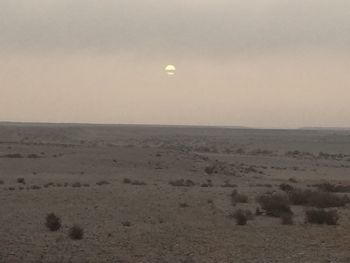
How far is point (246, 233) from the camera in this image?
23.3m

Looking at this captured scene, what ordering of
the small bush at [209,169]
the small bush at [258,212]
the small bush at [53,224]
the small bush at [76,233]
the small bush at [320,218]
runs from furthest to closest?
1. the small bush at [209,169]
2. the small bush at [258,212]
3. the small bush at [320,218]
4. the small bush at [53,224]
5. the small bush at [76,233]

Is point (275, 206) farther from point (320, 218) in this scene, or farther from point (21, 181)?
point (21, 181)

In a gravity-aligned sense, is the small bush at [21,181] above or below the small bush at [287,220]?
below

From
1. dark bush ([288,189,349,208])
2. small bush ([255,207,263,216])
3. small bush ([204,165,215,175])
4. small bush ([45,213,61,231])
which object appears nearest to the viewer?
small bush ([45,213,61,231])

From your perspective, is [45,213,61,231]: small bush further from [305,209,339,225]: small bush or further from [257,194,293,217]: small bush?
[305,209,339,225]: small bush

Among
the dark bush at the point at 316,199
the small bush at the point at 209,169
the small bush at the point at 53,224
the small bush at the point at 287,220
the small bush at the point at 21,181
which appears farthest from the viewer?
the small bush at the point at 209,169

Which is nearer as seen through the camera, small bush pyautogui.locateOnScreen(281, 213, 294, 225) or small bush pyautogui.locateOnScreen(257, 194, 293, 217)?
small bush pyautogui.locateOnScreen(281, 213, 294, 225)

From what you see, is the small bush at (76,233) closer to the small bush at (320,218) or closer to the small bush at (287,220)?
the small bush at (287,220)

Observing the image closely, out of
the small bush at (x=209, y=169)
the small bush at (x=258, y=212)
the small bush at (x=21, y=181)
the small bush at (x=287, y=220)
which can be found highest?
the small bush at (x=287, y=220)

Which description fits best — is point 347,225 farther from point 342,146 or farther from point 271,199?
point 342,146

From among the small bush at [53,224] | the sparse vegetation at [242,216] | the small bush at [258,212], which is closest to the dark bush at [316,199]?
the small bush at [258,212]

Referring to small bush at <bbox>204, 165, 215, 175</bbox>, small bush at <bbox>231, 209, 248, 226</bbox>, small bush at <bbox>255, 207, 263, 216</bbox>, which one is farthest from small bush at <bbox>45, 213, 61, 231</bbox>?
small bush at <bbox>204, 165, 215, 175</bbox>

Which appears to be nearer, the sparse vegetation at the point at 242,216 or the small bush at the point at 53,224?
the small bush at the point at 53,224

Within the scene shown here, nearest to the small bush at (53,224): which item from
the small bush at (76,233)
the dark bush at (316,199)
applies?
the small bush at (76,233)
